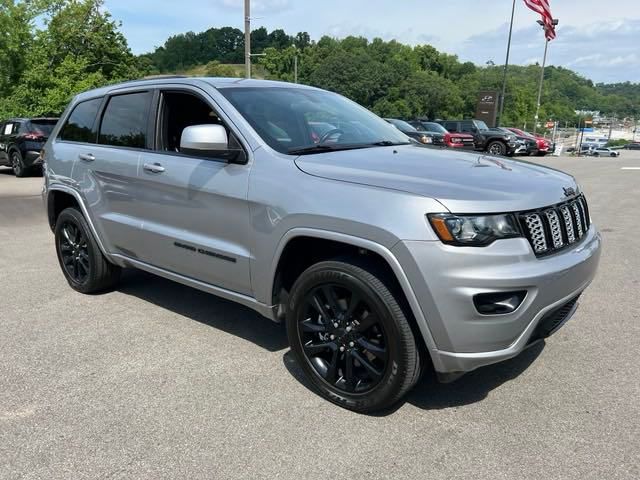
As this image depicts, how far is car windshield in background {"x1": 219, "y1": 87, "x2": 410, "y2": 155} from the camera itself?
360cm

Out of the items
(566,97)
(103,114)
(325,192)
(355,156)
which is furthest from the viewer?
(566,97)

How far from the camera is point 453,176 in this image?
2.99 metres

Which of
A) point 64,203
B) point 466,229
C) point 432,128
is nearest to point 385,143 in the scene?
point 466,229

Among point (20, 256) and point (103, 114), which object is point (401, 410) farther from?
point (20, 256)

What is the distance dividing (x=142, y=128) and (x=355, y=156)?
1826mm

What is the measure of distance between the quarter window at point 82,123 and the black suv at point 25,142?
11.0 m

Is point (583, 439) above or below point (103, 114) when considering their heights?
below

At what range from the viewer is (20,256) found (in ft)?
21.9

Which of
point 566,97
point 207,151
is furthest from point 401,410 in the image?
point 566,97

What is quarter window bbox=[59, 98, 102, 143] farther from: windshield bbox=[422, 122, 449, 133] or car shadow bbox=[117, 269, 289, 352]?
windshield bbox=[422, 122, 449, 133]

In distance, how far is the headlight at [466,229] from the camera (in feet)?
8.69

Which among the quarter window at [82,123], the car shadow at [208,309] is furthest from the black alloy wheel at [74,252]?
the quarter window at [82,123]

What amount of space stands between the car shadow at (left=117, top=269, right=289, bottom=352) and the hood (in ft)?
4.83

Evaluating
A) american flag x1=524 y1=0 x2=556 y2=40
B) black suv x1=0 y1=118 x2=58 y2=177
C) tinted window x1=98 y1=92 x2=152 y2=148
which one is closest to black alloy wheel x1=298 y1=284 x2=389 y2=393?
tinted window x1=98 y1=92 x2=152 y2=148
